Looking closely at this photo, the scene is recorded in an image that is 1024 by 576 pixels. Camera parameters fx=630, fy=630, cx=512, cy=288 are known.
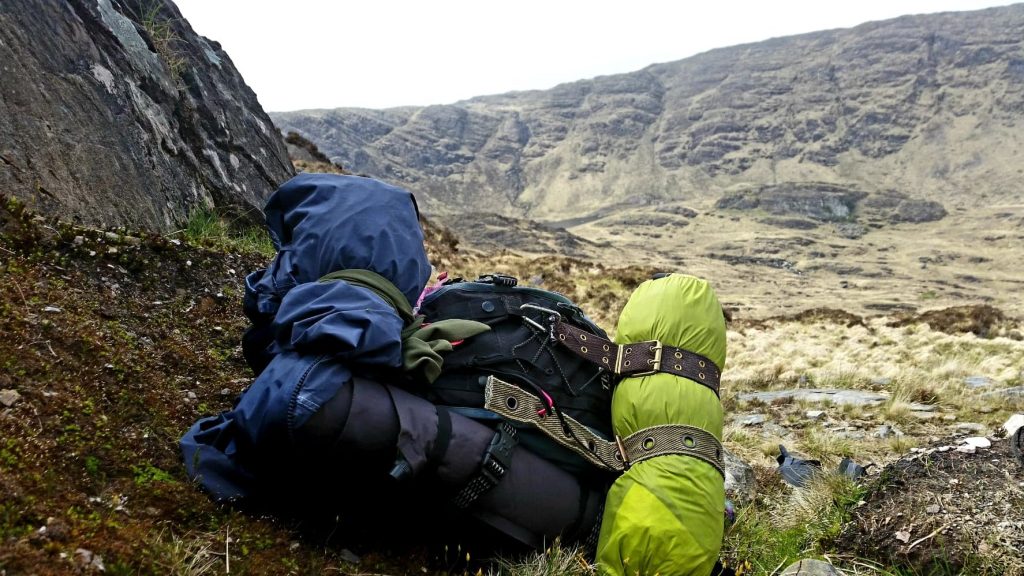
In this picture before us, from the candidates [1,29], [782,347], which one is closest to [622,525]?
[1,29]

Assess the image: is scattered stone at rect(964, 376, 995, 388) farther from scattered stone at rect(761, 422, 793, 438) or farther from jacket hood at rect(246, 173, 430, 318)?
jacket hood at rect(246, 173, 430, 318)

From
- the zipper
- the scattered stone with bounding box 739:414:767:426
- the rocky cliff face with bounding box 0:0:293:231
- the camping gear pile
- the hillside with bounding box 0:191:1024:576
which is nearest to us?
the hillside with bounding box 0:191:1024:576

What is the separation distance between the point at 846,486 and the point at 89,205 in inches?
201

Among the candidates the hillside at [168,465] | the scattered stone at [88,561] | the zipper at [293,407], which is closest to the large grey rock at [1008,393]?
the hillside at [168,465]

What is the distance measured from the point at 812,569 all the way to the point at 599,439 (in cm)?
107

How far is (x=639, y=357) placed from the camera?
2.75 metres

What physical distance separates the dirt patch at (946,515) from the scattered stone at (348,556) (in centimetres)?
233

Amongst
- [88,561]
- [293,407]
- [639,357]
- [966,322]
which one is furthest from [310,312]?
[966,322]

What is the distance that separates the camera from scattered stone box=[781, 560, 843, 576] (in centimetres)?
264

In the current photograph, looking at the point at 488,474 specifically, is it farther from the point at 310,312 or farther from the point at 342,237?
the point at 342,237

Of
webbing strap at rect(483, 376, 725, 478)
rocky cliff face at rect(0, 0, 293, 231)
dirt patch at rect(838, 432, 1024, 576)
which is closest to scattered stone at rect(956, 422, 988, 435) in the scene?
dirt patch at rect(838, 432, 1024, 576)

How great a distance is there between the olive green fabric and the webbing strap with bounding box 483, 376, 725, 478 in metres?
0.24

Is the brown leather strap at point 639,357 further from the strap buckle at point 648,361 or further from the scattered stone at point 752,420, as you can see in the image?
the scattered stone at point 752,420

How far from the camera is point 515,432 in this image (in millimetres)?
2504
